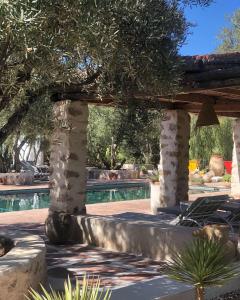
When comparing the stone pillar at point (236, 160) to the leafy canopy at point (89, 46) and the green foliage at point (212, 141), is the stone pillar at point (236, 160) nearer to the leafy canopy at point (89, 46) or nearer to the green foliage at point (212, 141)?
the leafy canopy at point (89, 46)

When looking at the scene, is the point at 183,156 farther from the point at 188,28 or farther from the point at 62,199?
the point at 188,28

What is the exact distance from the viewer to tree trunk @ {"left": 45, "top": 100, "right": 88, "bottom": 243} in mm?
9117

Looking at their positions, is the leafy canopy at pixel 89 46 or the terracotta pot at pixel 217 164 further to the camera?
the terracotta pot at pixel 217 164

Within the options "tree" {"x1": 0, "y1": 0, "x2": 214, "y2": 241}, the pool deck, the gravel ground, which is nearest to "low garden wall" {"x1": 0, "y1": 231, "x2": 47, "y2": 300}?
the pool deck

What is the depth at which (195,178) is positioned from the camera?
26906mm

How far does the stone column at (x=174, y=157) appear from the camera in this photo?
11586 millimetres

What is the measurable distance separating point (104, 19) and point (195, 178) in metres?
22.5

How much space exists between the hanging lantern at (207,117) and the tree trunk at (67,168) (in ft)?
8.15

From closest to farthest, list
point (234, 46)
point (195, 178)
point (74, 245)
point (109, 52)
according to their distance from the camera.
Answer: point (109, 52) → point (74, 245) → point (195, 178) → point (234, 46)

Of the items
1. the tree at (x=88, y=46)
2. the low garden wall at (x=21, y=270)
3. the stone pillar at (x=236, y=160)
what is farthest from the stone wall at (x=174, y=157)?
the low garden wall at (x=21, y=270)

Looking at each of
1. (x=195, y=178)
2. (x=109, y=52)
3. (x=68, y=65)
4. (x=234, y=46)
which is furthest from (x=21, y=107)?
(x=234, y=46)

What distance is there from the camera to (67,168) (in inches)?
364

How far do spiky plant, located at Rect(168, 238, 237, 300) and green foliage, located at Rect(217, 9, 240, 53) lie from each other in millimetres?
27185

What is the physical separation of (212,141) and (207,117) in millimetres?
19783
